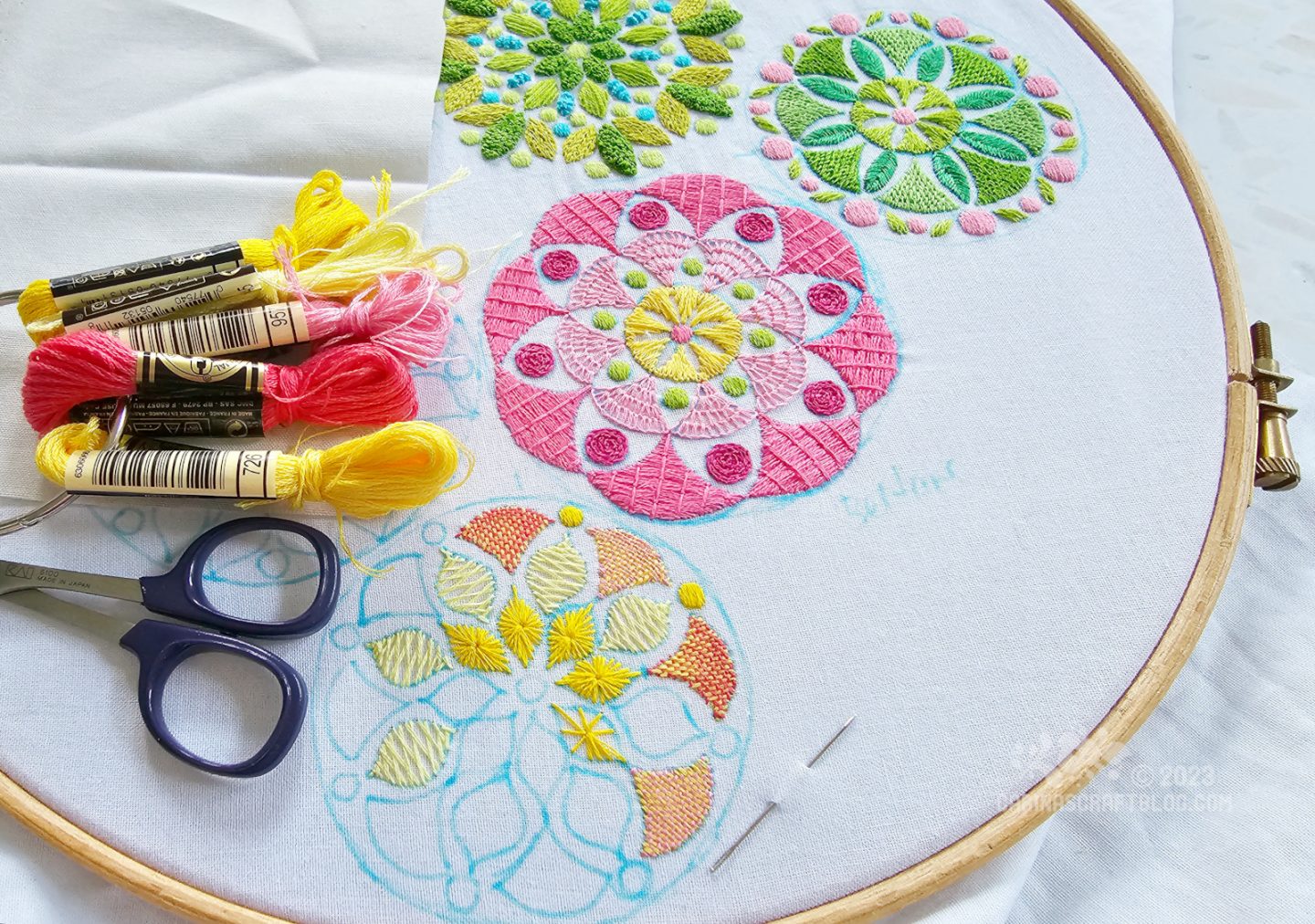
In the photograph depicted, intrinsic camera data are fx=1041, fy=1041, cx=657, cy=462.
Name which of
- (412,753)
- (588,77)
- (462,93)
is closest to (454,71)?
(462,93)

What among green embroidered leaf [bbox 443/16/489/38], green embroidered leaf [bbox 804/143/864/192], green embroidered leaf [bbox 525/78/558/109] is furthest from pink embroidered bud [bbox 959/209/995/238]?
green embroidered leaf [bbox 443/16/489/38]

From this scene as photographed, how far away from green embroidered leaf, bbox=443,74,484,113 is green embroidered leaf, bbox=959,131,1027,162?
482 mm

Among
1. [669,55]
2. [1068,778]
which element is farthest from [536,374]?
[1068,778]

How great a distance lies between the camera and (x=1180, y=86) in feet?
4.58

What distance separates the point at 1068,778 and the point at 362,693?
0.52 metres

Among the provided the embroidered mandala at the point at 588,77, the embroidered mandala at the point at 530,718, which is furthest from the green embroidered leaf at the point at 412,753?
the embroidered mandala at the point at 588,77

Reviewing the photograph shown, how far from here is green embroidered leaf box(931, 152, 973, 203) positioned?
3.28 feet

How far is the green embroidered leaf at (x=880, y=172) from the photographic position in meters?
1.00

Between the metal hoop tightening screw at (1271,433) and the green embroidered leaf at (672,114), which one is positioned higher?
the green embroidered leaf at (672,114)

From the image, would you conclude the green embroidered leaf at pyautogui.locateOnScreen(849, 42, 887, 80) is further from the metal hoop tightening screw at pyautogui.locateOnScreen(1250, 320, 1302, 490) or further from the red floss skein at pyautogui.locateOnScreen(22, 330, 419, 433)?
the red floss skein at pyautogui.locateOnScreen(22, 330, 419, 433)

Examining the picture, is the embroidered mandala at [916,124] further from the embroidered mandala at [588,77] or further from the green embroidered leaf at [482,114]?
the green embroidered leaf at [482,114]

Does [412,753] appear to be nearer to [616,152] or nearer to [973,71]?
[616,152]

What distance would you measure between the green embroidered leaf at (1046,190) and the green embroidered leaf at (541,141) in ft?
1.54

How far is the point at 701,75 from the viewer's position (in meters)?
1.06
